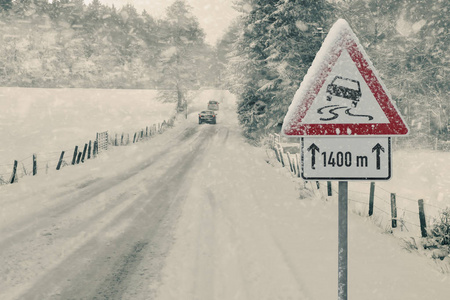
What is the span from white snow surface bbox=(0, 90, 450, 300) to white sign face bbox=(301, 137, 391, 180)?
268 centimetres

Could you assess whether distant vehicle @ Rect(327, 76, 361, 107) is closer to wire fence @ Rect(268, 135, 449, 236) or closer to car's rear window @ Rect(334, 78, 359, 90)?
car's rear window @ Rect(334, 78, 359, 90)

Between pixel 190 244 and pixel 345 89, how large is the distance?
499 centimetres

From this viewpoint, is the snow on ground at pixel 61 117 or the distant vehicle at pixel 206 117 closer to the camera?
the snow on ground at pixel 61 117

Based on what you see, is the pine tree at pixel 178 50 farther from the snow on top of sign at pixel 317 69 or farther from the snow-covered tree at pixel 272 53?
the snow on top of sign at pixel 317 69

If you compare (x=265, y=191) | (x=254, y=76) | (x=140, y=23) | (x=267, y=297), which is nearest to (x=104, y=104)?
(x=140, y=23)

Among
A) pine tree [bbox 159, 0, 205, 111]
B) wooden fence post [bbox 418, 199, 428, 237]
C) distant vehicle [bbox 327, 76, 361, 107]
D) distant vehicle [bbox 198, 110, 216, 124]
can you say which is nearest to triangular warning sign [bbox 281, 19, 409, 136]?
distant vehicle [bbox 327, 76, 361, 107]

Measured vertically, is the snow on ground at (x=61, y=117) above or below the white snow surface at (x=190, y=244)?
above

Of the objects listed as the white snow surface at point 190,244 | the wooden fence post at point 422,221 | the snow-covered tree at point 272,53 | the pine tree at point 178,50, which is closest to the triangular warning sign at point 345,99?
the white snow surface at point 190,244

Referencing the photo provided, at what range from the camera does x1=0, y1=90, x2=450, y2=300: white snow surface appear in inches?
200

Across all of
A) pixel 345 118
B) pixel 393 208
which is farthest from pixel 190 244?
pixel 345 118

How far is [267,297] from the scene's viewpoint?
4.80 meters

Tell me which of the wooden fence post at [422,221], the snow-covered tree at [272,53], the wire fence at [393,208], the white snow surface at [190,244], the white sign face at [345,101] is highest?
the snow-covered tree at [272,53]

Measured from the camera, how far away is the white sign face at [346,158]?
2707 millimetres

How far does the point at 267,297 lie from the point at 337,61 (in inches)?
129
